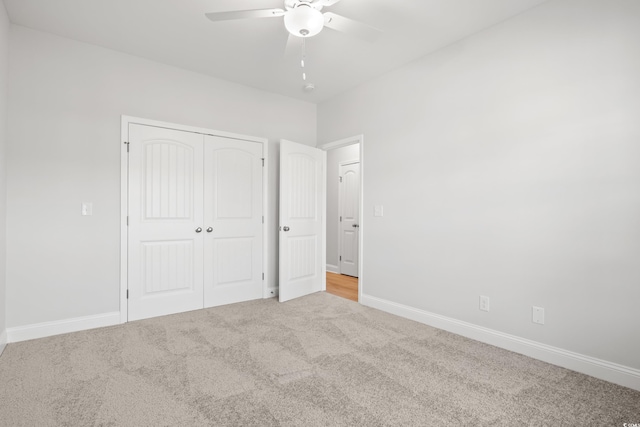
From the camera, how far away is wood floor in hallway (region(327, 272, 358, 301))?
444cm

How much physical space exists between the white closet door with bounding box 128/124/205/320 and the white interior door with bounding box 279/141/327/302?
101 centimetres

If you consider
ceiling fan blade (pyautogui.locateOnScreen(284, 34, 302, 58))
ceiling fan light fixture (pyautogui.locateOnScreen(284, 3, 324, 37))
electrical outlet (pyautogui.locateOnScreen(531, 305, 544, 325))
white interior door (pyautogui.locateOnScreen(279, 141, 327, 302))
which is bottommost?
electrical outlet (pyautogui.locateOnScreen(531, 305, 544, 325))

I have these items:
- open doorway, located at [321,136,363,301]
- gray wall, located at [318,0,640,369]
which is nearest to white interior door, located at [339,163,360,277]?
open doorway, located at [321,136,363,301]

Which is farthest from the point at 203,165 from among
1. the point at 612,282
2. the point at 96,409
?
the point at 612,282

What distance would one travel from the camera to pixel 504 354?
8.30ft

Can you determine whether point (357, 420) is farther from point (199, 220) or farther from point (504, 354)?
point (199, 220)

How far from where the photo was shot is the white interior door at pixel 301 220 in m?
4.04

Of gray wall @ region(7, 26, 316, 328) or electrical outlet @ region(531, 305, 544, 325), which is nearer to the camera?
electrical outlet @ region(531, 305, 544, 325)

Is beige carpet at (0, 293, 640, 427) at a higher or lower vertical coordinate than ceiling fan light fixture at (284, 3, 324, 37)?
lower

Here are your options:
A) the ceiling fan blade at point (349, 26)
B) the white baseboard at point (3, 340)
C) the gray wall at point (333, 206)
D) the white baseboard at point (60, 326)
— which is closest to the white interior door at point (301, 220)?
the gray wall at point (333, 206)

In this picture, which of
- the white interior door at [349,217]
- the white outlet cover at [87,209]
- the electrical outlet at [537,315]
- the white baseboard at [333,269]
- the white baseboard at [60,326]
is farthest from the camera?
the white baseboard at [333,269]

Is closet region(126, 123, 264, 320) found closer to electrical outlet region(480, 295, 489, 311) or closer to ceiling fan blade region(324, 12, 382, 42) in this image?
ceiling fan blade region(324, 12, 382, 42)

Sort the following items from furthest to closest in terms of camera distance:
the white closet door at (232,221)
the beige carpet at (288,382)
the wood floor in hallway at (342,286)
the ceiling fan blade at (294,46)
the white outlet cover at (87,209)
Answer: the wood floor in hallway at (342,286) → the white closet door at (232,221) → the white outlet cover at (87,209) → the ceiling fan blade at (294,46) → the beige carpet at (288,382)

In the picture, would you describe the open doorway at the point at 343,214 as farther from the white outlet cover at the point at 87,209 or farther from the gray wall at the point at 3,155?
the gray wall at the point at 3,155
